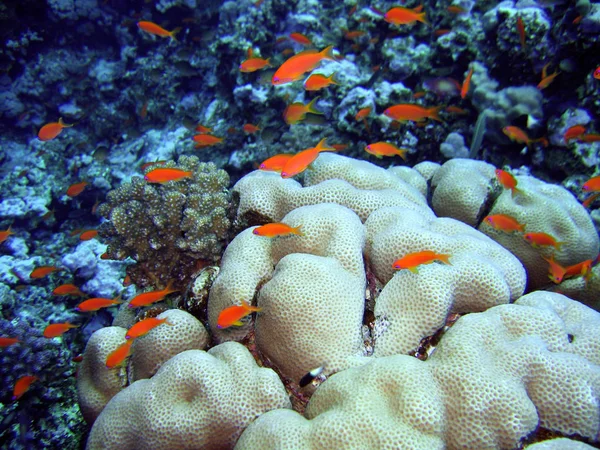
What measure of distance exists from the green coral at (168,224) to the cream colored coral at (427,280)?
1891mm

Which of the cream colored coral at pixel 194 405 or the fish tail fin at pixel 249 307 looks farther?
the fish tail fin at pixel 249 307

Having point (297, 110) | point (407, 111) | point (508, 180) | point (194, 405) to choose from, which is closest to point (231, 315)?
point (194, 405)

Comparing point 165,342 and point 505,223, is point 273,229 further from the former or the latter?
point 505,223

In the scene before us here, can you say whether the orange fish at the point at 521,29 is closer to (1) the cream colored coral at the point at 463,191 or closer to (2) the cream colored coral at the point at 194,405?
(1) the cream colored coral at the point at 463,191

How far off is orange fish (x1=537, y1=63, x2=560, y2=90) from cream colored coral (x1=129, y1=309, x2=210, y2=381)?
6593 mm

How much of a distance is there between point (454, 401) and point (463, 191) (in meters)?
2.91

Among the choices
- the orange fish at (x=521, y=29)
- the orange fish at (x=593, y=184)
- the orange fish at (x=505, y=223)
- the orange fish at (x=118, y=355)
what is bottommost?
the orange fish at (x=118, y=355)

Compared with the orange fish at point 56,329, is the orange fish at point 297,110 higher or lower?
higher

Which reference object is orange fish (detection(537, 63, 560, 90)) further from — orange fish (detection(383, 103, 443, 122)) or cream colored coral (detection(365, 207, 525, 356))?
cream colored coral (detection(365, 207, 525, 356))

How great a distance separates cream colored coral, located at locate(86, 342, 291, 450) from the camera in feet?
8.55

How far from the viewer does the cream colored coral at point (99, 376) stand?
3346mm

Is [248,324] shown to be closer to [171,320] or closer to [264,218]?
[171,320]

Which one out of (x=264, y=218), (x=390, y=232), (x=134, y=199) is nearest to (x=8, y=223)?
(x=134, y=199)

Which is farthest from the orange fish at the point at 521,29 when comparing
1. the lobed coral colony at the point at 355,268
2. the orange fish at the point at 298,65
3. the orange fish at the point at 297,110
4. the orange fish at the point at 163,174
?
the orange fish at the point at 163,174
